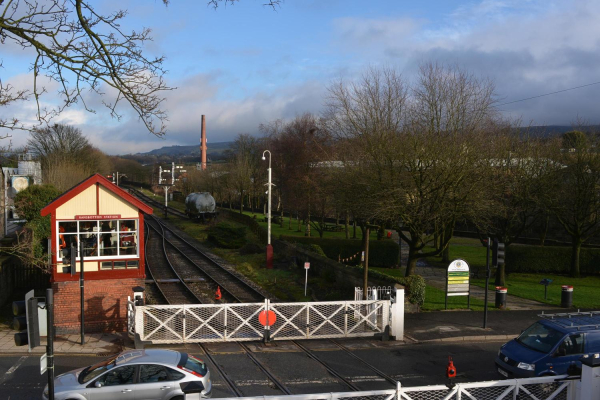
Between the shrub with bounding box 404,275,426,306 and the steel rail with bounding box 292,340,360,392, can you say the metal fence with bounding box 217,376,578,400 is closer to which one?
the steel rail with bounding box 292,340,360,392

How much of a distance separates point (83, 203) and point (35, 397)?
282 inches

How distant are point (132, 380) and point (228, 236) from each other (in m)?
29.9

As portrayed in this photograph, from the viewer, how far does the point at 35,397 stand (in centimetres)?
1095

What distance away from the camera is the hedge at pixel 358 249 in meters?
31.3

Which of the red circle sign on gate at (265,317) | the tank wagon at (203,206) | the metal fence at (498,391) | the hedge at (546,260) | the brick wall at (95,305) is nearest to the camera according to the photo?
the metal fence at (498,391)

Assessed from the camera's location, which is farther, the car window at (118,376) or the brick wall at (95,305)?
the brick wall at (95,305)

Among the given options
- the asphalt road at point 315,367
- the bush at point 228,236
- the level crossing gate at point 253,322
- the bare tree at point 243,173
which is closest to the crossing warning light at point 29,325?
the asphalt road at point 315,367

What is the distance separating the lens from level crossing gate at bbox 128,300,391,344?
47.5 ft

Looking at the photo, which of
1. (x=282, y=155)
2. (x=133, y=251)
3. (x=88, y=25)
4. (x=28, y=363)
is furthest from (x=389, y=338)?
(x=282, y=155)

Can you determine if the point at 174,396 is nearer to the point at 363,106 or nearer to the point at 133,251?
the point at 133,251

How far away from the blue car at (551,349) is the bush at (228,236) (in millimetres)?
28413

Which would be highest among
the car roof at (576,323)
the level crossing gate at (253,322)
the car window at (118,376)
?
the car roof at (576,323)

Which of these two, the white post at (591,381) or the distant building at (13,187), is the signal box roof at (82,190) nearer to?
the distant building at (13,187)

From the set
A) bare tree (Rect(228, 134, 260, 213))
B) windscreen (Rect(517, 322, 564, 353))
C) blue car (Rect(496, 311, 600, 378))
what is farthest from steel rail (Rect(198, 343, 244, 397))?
bare tree (Rect(228, 134, 260, 213))
